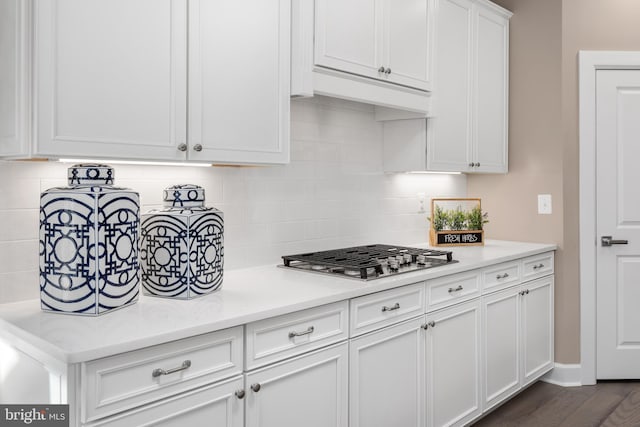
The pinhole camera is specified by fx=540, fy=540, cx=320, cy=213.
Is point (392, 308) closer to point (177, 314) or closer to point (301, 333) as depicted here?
point (301, 333)

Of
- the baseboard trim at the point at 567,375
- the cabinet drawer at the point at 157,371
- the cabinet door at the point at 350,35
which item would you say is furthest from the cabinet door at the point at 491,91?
the cabinet drawer at the point at 157,371

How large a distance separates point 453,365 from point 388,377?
21.2 inches

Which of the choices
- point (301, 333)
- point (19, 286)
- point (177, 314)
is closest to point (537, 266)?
point (301, 333)

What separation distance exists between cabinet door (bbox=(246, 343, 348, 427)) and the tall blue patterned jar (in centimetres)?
52

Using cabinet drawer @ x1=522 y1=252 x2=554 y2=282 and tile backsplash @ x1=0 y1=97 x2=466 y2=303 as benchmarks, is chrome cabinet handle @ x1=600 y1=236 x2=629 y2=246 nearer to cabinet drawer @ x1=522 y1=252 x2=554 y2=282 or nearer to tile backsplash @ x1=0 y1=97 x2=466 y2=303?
cabinet drawer @ x1=522 y1=252 x2=554 y2=282

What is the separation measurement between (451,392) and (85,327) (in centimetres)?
179

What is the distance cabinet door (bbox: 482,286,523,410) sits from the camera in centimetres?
289

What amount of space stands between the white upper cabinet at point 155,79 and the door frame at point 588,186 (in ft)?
7.45

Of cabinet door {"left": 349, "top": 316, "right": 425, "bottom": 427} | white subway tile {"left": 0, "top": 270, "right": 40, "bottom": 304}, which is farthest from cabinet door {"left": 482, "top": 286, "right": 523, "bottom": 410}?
white subway tile {"left": 0, "top": 270, "right": 40, "bottom": 304}

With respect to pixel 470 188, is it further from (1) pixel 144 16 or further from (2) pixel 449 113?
(1) pixel 144 16

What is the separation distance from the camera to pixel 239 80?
6.61 ft

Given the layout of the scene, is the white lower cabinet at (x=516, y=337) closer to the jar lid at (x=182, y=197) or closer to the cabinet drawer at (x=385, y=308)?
the cabinet drawer at (x=385, y=308)

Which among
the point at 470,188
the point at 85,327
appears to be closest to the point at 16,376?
the point at 85,327

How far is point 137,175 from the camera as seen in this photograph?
2.09 metres
